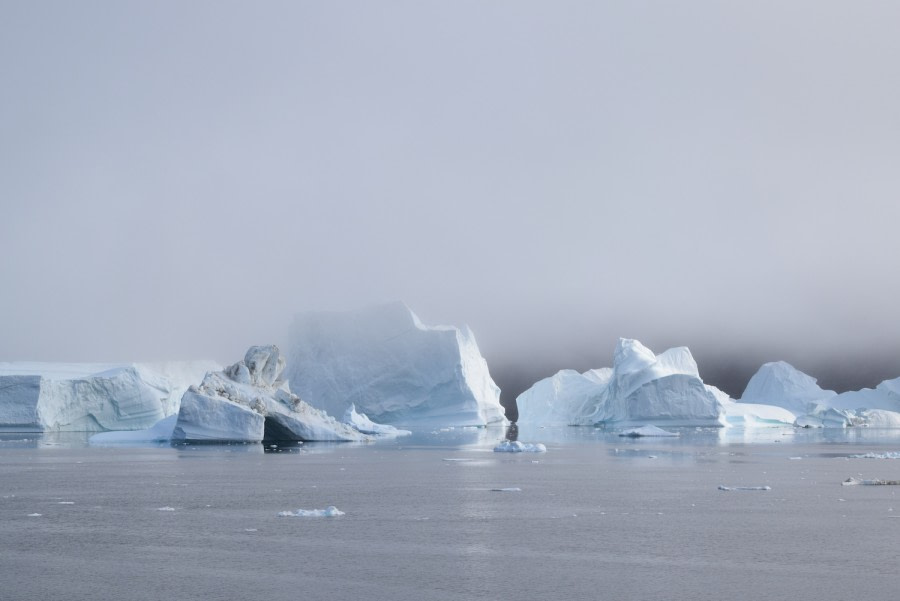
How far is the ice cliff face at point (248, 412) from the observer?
2555 centimetres

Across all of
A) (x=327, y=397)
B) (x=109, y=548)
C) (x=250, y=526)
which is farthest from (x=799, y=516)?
(x=327, y=397)

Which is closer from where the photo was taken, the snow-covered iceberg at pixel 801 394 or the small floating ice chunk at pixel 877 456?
the small floating ice chunk at pixel 877 456

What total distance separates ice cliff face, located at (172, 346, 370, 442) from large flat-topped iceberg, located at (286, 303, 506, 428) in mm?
17305

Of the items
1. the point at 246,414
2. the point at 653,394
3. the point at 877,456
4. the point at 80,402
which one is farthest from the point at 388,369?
the point at 877,456

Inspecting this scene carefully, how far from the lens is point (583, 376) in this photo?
59.1m

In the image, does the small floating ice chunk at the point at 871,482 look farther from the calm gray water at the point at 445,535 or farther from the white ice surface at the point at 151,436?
the white ice surface at the point at 151,436

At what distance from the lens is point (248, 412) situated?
25469 mm

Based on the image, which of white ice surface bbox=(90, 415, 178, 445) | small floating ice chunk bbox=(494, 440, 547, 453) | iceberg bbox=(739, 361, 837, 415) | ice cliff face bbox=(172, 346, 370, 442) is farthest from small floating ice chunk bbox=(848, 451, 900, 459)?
iceberg bbox=(739, 361, 837, 415)

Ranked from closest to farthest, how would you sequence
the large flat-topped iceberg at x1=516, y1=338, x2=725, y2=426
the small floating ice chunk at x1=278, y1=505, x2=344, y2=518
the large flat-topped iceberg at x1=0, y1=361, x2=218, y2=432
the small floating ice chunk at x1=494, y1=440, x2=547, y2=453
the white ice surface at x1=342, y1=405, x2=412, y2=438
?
the small floating ice chunk at x1=278, y1=505, x2=344, y2=518 → the small floating ice chunk at x1=494, y1=440, x2=547, y2=453 → the large flat-topped iceberg at x1=0, y1=361, x2=218, y2=432 → the white ice surface at x1=342, y1=405, x2=412, y2=438 → the large flat-topped iceberg at x1=516, y1=338, x2=725, y2=426

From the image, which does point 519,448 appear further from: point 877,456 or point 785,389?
point 785,389

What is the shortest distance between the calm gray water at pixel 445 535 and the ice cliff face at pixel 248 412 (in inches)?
379

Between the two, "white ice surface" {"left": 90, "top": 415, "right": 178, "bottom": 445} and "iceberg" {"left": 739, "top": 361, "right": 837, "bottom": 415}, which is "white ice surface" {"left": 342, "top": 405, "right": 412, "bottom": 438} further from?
"iceberg" {"left": 739, "top": 361, "right": 837, "bottom": 415}

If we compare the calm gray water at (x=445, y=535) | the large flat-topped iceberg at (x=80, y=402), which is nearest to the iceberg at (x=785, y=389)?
the large flat-topped iceberg at (x=80, y=402)

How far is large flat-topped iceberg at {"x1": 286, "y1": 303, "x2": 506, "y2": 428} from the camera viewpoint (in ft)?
149
